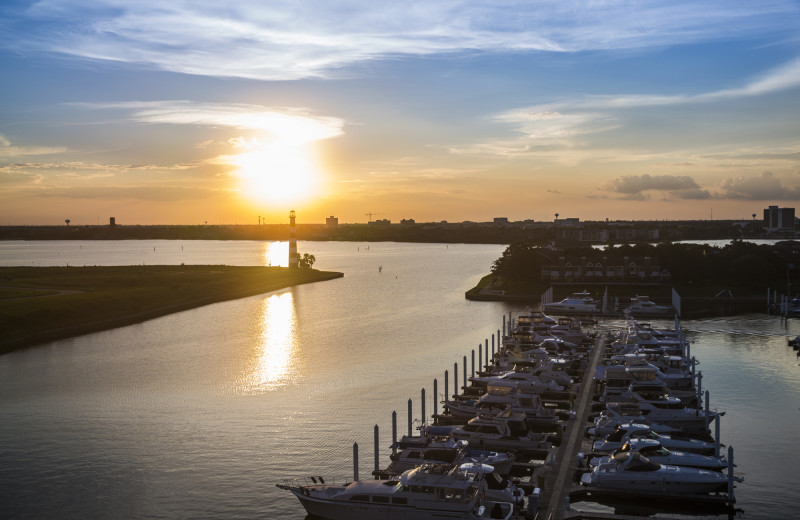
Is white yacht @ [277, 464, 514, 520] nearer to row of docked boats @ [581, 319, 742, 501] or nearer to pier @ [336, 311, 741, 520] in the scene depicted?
pier @ [336, 311, 741, 520]

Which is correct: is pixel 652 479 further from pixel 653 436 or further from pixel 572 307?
pixel 572 307

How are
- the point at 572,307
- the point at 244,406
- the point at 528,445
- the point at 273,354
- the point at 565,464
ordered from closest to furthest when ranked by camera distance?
the point at 565,464 → the point at 528,445 → the point at 244,406 → the point at 273,354 → the point at 572,307

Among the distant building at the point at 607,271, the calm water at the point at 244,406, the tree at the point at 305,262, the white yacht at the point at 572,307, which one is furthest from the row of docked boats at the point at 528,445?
the tree at the point at 305,262

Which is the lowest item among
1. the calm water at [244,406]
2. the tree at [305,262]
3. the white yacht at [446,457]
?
the calm water at [244,406]

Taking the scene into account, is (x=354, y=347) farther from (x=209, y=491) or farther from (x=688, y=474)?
(x=688, y=474)

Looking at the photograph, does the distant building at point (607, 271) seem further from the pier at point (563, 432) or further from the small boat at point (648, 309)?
the pier at point (563, 432)

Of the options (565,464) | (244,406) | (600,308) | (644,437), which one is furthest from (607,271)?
(565,464)
